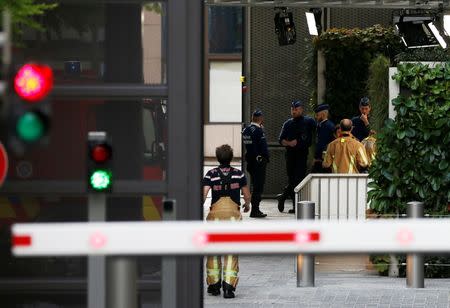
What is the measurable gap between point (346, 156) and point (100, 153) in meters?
11.8

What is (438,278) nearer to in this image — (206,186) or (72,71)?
(206,186)

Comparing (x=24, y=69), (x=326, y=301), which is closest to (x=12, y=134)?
(x=24, y=69)

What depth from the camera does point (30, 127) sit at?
18.6ft

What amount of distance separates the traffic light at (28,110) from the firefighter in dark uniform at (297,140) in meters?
16.9

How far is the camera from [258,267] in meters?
18.0

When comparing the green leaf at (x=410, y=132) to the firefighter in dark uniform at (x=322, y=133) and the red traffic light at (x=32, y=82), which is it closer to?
the firefighter in dark uniform at (x=322, y=133)

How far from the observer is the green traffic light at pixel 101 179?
7637 millimetres

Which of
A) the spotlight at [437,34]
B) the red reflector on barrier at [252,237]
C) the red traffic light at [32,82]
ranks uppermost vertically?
the spotlight at [437,34]

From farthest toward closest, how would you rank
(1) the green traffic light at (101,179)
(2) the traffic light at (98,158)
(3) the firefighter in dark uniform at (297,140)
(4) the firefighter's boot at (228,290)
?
(3) the firefighter in dark uniform at (297,140)
(4) the firefighter's boot at (228,290)
(2) the traffic light at (98,158)
(1) the green traffic light at (101,179)

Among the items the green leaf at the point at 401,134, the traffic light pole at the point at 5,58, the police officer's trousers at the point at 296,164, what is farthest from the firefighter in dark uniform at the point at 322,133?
the traffic light pole at the point at 5,58

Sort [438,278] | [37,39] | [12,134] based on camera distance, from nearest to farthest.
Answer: [12,134] < [37,39] < [438,278]

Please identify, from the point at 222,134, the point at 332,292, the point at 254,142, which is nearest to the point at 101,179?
the point at 332,292

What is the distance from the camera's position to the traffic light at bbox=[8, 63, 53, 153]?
5.61 m

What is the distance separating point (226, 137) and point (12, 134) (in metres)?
43.4
